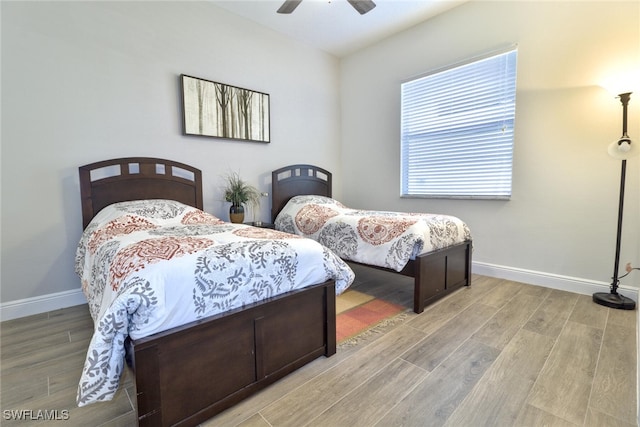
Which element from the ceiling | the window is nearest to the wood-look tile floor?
the window

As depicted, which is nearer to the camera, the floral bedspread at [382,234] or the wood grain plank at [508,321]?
the wood grain plank at [508,321]

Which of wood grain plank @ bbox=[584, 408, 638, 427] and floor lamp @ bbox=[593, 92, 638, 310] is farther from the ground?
floor lamp @ bbox=[593, 92, 638, 310]

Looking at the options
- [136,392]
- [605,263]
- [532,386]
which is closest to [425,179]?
[605,263]

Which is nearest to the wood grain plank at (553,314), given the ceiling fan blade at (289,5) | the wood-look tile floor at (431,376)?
the wood-look tile floor at (431,376)

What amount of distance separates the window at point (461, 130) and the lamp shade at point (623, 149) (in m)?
0.74

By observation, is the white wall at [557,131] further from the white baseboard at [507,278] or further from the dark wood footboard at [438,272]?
the dark wood footboard at [438,272]

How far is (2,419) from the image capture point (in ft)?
4.14

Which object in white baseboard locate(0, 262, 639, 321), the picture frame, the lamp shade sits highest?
the picture frame

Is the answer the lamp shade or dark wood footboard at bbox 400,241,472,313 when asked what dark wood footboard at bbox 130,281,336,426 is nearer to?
dark wood footboard at bbox 400,241,472,313

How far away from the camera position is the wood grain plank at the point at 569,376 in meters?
1.30

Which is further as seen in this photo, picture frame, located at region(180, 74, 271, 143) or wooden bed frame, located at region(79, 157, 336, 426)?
picture frame, located at region(180, 74, 271, 143)

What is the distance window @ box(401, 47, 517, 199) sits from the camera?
2951 mm

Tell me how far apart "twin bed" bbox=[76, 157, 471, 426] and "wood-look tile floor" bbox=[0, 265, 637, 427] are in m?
0.15

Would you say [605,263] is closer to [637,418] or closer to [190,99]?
[637,418]
